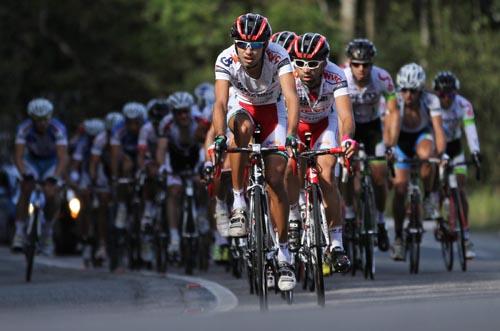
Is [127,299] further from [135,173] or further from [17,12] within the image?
[17,12]

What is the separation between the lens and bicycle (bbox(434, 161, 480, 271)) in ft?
65.8

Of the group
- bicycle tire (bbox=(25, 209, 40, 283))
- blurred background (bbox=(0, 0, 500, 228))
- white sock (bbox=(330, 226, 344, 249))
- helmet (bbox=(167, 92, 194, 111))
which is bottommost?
white sock (bbox=(330, 226, 344, 249))

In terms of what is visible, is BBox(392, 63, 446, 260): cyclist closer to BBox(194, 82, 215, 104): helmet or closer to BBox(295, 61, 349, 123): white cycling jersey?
BBox(295, 61, 349, 123): white cycling jersey

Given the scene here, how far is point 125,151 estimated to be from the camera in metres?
25.4

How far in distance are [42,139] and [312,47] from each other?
725 cm

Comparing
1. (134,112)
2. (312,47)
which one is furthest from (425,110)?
(134,112)

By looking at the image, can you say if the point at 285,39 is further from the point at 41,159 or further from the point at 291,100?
the point at 41,159

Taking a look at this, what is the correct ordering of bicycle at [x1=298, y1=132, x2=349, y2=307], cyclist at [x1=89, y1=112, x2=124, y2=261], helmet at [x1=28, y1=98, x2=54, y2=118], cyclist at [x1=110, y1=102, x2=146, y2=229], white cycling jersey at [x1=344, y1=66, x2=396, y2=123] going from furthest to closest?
cyclist at [x1=89, y1=112, x2=124, y2=261] → cyclist at [x1=110, y1=102, x2=146, y2=229] → helmet at [x1=28, y1=98, x2=54, y2=118] → white cycling jersey at [x1=344, y1=66, x2=396, y2=123] → bicycle at [x1=298, y1=132, x2=349, y2=307]

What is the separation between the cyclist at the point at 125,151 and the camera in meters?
24.6

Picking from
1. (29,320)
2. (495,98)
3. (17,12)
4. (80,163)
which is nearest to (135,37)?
(17,12)

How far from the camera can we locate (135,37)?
55.3 meters

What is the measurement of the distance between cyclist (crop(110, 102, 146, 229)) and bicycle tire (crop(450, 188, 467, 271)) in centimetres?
559

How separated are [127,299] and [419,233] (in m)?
4.31

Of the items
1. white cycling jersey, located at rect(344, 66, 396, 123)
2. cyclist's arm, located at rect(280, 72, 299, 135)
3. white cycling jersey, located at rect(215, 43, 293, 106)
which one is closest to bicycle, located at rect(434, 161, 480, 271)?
white cycling jersey, located at rect(344, 66, 396, 123)
